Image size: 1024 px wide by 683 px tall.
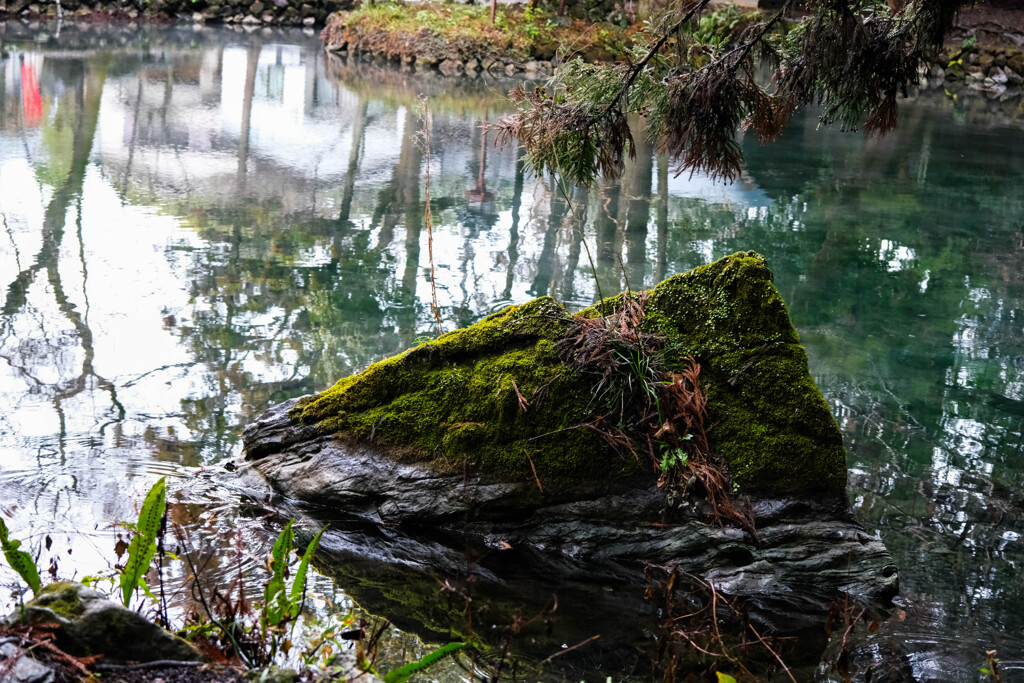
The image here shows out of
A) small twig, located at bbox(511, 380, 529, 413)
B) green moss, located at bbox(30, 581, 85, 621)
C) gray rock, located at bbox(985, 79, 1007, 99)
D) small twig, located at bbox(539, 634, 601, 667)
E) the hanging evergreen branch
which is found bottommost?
small twig, located at bbox(539, 634, 601, 667)

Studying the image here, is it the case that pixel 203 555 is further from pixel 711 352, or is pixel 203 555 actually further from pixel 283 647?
pixel 711 352

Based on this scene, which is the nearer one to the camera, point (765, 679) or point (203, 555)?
point (765, 679)

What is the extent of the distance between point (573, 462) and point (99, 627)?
8.43 feet

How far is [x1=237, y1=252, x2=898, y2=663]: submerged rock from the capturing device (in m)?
4.39

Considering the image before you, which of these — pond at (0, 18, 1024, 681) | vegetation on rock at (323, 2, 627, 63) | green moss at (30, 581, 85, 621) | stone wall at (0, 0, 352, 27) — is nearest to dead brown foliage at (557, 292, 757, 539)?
pond at (0, 18, 1024, 681)

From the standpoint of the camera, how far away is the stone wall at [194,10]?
104 feet

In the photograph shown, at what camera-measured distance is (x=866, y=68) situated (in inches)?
196

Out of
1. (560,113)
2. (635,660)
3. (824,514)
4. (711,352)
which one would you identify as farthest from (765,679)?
(560,113)

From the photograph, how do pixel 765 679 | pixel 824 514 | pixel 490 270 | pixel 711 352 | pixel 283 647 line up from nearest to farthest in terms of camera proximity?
pixel 283 647 → pixel 765 679 → pixel 824 514 → pixel 711 352 → pixel 490 270

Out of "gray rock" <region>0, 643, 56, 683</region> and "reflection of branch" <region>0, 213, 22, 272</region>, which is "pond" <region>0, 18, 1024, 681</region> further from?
"gray rock" <region>0, 643, 56, 683</region>

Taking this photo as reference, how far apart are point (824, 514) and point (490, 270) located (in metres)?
5.47

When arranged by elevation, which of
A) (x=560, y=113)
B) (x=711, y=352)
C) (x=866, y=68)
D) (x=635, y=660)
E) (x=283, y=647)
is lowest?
(x=635, y=660)

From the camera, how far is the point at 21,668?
8.29 ft

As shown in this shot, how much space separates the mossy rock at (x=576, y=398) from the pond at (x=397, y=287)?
83 centimetres
